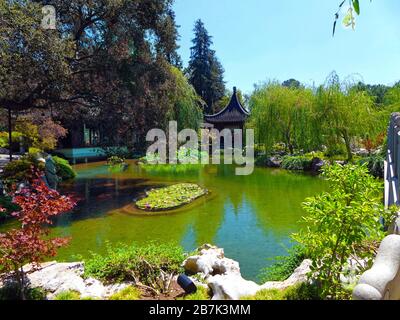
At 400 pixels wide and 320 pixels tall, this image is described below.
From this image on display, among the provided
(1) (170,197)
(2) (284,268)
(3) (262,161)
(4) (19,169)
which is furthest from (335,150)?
(4) (19,169)

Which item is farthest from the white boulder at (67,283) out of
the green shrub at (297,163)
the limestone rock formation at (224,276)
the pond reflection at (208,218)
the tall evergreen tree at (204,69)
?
the tall evergreen tree at (204,69)

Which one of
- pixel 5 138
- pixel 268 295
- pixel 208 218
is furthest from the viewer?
pixel 5 138

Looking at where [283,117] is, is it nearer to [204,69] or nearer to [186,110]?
[186,110]

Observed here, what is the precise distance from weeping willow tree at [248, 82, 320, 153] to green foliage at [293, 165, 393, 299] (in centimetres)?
1362

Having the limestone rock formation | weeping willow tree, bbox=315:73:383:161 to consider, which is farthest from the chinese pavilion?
the limestone rock formation

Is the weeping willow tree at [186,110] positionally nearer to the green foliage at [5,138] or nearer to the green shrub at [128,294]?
the green foliage at [5,138]

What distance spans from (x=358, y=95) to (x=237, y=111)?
Result: 491 inches

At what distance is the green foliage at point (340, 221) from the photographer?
2512mm

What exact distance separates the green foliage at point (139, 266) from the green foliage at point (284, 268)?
45.0 inches

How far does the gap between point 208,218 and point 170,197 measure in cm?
209

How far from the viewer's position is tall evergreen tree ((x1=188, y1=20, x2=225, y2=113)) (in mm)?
32906

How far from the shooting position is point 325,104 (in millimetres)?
14438

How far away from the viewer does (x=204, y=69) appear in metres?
33.0
